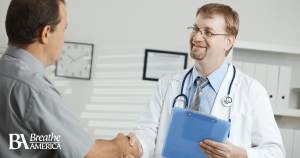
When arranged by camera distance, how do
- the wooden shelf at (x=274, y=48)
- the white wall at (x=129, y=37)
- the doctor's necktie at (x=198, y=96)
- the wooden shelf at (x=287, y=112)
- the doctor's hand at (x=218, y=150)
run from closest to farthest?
1. the doctor's hand at (x=218, y=150)
2. the doctor's necktie at (x=198, y=96)
3. the wooden shelf at (x=287, y=112)
4. the wooden shelf at (x=274, y=48)
5. the white wall at (x=129, y=37)

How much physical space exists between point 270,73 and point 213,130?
5.33ft

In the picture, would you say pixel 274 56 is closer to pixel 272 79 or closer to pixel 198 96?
pixel 272 79

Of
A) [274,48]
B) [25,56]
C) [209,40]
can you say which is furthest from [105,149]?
[274,48]

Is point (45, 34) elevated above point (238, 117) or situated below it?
above

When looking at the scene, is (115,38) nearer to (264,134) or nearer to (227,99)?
(227,99)

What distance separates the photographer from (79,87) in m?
2.78

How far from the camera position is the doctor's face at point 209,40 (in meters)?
1.43

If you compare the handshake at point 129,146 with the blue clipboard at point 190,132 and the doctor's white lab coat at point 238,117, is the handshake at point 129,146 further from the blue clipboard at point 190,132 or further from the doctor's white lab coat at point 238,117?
the blue clipboard at point 190,132

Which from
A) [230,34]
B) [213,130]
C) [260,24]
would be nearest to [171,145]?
[213,130]

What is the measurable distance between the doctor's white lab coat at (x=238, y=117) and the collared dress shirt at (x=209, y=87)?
0.11 feet

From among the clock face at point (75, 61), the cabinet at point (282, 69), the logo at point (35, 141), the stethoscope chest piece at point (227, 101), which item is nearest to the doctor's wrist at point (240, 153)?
the stethoscope chest piece at point (227, 101)

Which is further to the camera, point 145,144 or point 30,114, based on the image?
point 145,144

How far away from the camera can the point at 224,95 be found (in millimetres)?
1402

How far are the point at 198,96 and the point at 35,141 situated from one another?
90 cm
